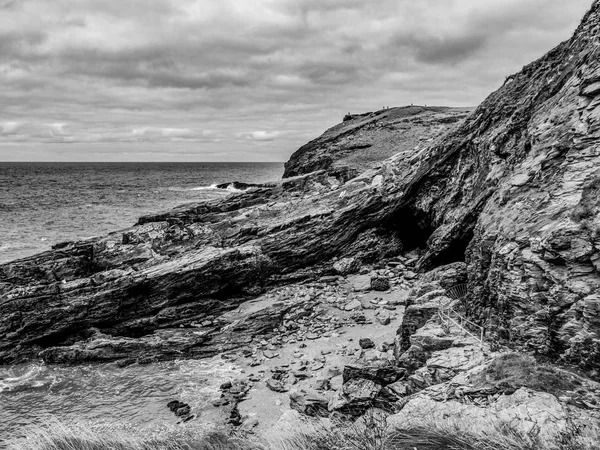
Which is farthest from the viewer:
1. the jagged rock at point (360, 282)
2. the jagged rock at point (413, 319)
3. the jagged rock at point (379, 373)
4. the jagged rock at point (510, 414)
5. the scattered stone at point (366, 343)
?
the jagged rock at point (360, 282)

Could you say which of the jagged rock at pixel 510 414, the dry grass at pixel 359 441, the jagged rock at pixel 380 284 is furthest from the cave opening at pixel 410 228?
the dry grass at pixel 359 441

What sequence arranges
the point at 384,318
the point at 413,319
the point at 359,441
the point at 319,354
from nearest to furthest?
the point at 359,441 → the point at 413,319 → the point at 319,354 → the point at 384,318

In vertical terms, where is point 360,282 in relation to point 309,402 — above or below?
above

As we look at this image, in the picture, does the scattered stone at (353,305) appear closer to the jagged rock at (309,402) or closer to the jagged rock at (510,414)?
the jagged rock at (309,402)

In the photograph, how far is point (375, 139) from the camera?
43.0m

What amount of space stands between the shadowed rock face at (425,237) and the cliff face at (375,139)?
9485mm

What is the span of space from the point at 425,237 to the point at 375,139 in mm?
22056

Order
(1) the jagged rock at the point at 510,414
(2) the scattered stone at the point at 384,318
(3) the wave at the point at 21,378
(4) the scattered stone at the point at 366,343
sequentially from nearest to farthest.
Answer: (1) the jagged rock at the point at 510,414
(4) the scattered stone at the point at 366,343
(3) the wave at the point at 21,378
(2) the scattered stone at the point at 384,318

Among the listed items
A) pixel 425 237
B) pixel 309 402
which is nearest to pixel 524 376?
pixel 309 402

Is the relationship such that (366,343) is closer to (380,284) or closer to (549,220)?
(380,284)

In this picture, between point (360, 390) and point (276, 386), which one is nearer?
point (360, 390)

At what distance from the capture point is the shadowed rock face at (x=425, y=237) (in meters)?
8.72

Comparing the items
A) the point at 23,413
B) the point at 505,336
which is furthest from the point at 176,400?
the point at 505,336

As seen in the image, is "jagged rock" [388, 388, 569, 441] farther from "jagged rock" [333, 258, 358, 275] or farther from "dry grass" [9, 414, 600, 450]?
"jagged rock" [333, 258, 358, 275]
